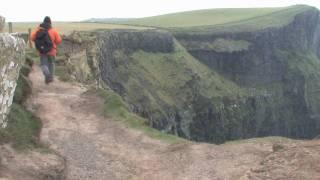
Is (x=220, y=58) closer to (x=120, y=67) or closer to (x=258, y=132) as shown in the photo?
(x=258, y=132)

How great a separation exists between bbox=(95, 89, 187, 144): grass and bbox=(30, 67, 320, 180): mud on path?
40cm

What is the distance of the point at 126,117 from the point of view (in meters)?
28.7

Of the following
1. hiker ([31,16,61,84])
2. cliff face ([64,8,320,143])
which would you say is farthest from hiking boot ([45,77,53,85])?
cliff face ([64,8,320,143])

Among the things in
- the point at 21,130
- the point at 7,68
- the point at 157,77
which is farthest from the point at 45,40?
the point at 157,77

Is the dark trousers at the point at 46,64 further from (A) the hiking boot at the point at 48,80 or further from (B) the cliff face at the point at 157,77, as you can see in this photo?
(B) the cliff face at the point at 157,77

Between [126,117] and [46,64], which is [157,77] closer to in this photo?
[46,64]

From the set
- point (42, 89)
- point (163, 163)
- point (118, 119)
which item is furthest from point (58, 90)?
point (163, 163)

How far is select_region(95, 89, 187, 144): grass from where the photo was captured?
26.2 metres

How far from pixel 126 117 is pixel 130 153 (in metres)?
4.44

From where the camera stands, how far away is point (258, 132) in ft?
637

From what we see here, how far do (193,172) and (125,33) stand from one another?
5015 inches

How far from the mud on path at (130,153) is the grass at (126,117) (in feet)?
1.30

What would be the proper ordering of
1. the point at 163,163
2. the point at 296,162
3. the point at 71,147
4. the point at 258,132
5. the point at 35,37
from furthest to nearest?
the point at 258,132 < the point at 35,37 < the point at 71,147 < the point at 163,163 < the point at 296,162

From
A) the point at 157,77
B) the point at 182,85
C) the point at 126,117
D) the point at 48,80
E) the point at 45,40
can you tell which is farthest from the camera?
the point at 182,85
